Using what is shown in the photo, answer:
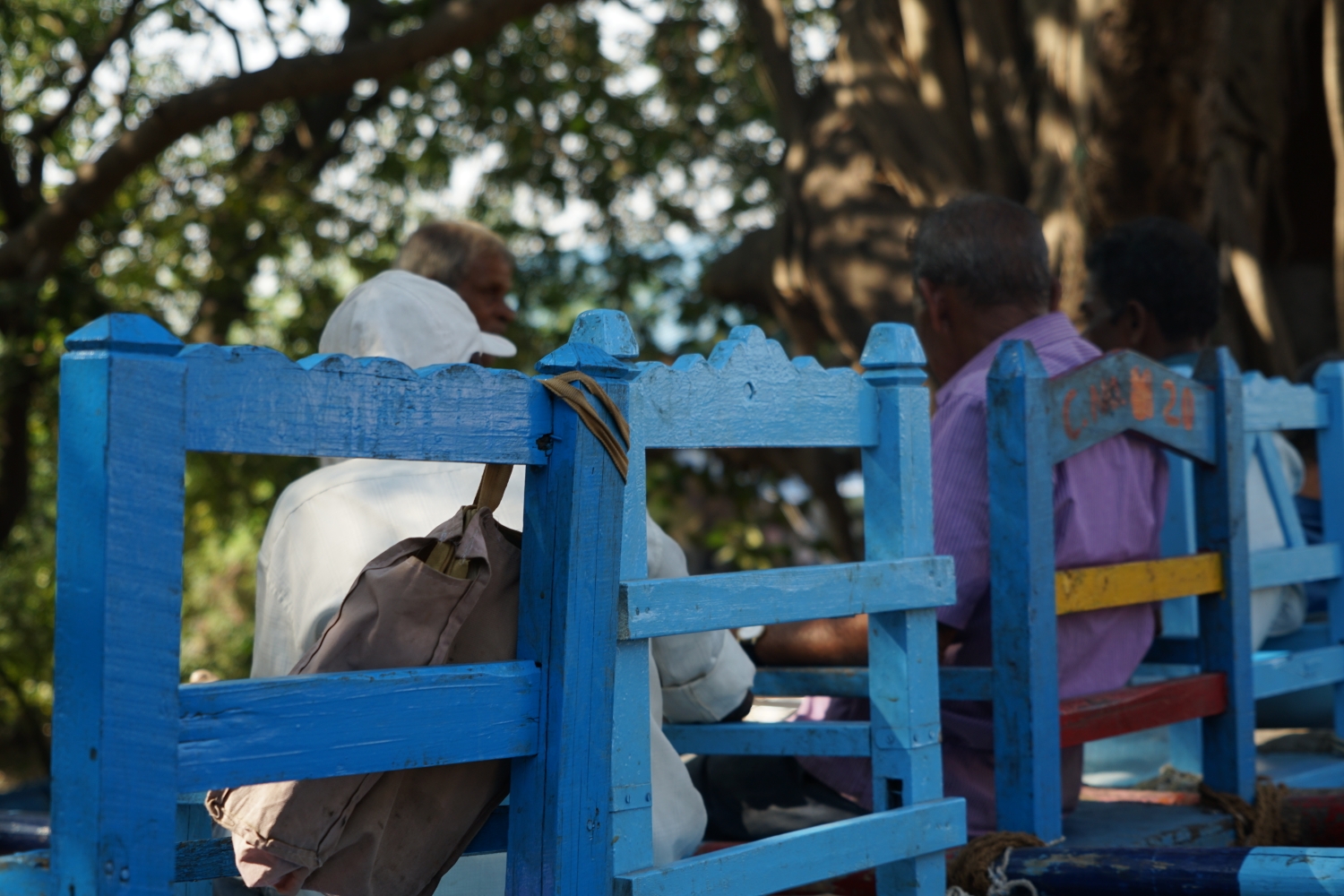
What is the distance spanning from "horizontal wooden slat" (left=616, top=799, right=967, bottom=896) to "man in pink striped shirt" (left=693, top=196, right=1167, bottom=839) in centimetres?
59

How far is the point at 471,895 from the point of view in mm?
1756

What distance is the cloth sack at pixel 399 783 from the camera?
1.28 meters

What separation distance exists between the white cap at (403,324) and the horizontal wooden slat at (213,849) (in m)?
0.96

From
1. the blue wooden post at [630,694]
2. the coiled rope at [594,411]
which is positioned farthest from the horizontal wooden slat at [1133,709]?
the coiled rope at [594,411]

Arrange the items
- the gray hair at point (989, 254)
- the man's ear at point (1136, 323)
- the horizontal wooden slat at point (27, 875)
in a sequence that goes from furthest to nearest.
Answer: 1. the man's ear at point (1136, 323)
2. the gray hair at point (989, 254)
3. the horizontal wooden slat at point (27, 875)

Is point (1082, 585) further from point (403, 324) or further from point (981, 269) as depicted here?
point (403, 324)

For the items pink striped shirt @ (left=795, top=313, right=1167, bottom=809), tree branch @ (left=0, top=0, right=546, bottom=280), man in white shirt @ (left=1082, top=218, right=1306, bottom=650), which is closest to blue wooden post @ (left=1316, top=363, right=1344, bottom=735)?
man in white shirt @ (left=1082, top=218, right=1306, bottom=650)

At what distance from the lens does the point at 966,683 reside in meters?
2.22

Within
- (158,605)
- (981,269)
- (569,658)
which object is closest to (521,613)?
(569,658)

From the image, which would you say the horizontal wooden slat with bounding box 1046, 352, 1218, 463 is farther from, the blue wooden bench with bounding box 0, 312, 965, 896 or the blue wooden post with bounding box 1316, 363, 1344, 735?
the blue wooden post with bounding box 1316, 363, 1344, 735

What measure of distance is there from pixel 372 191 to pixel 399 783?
24.7ft

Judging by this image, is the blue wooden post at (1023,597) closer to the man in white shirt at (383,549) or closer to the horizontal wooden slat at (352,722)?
the man in white shirt at (383,549)

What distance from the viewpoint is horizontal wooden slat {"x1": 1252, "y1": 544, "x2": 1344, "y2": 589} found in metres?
2.72

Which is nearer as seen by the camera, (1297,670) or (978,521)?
(978,521)
